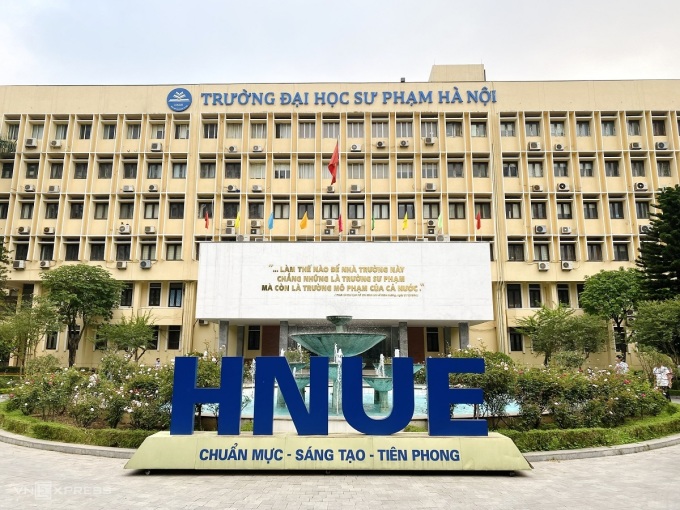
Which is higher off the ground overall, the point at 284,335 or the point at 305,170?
the point at 305,170

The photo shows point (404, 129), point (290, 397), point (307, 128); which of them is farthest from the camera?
point (307, 128)

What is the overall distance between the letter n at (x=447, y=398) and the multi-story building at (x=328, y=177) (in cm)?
2390

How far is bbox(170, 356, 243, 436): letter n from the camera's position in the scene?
8523 millimetres

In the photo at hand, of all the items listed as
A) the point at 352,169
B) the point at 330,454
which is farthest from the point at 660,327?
the point at 352,169

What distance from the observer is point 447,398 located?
8.62m

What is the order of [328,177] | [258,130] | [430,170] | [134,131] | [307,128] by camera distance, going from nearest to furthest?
[328,177] → [430,170] → [307,128] → [258,130] → [134,131]

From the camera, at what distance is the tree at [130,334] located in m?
29.2

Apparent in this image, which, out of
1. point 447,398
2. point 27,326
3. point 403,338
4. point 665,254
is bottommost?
point 447,398

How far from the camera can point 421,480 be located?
7941 millimetres

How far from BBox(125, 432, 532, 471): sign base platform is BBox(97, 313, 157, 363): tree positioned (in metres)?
22.1

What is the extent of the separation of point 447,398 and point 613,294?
79.5ft

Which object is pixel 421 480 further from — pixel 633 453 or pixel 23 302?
pixel 23 302

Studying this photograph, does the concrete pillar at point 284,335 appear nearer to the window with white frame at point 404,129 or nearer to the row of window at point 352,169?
the row of window at point 352,169

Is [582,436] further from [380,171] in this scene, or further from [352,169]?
[352,169]
